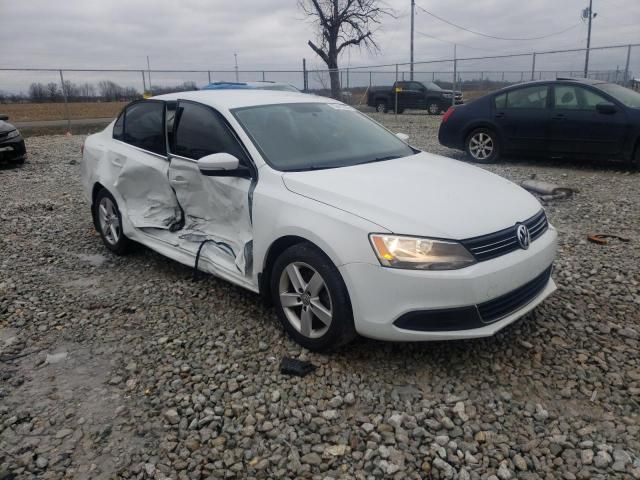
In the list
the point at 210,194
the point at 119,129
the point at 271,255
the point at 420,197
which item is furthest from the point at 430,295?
the point at 119,129

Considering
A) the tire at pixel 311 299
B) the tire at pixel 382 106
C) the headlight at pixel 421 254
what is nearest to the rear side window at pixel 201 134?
the tire at pixel 311 299

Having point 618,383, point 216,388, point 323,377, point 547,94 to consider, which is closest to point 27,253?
point 216,388

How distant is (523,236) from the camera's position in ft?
10.0

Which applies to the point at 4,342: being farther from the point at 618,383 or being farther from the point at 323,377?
the point at 618,383

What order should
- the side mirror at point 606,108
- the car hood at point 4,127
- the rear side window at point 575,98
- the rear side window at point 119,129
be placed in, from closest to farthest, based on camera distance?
the rear side window at point 119,129 < the side mirror at point 606,108 < the rear side window at point 575,98 < the car hood at point 4,127

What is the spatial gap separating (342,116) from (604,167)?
21.5 feet

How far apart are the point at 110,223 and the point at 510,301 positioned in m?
3.92

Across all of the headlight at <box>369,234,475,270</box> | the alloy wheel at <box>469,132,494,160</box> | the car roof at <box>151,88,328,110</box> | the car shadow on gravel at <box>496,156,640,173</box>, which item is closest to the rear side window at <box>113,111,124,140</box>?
the car roof at <box>151,88,328,110</box>

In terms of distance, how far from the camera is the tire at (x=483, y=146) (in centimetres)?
938

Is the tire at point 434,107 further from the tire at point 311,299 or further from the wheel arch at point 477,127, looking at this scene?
the tire at point 311,299

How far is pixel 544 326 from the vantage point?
11.6 ft

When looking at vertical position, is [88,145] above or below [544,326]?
above

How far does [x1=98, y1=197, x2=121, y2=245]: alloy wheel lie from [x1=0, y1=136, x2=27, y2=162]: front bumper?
6.74 m

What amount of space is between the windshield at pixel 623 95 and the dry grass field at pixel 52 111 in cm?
1825
